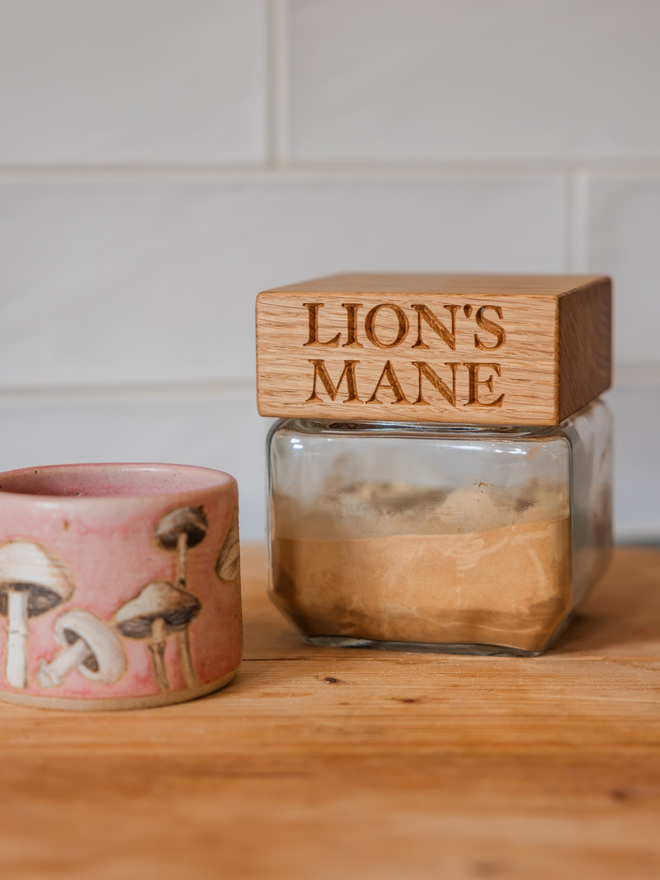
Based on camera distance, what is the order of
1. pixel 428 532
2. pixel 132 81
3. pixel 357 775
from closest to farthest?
pixel 357 775 → pixel 428 532 → pixel 132 81

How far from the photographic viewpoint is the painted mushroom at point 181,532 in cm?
42

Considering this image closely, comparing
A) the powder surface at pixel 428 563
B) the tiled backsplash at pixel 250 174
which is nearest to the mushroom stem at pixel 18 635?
the powder surface at pixel 428 563

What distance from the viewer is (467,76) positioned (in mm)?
799

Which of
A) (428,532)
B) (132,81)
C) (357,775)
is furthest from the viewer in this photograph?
(132,81)

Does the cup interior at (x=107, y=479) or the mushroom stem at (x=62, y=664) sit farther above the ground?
the cup interior at (x=107, y=479)

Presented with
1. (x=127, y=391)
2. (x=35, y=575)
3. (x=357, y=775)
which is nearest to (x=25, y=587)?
(x=35, y=575)

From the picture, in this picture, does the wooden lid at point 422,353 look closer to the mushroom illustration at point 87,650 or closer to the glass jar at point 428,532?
the glass jar at point 428,532

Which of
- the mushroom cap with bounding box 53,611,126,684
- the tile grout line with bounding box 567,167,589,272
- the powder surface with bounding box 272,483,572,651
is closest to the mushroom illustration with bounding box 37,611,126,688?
the mushroom cap with bounding box 53,611,126,684

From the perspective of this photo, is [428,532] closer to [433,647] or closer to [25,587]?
[433,647]

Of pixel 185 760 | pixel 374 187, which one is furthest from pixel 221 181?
pixel 185 760

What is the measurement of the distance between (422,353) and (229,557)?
13cm

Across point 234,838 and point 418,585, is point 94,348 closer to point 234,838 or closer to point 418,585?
point 418,585

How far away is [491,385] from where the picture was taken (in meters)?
0.46

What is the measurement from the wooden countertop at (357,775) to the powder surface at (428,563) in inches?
0.7
